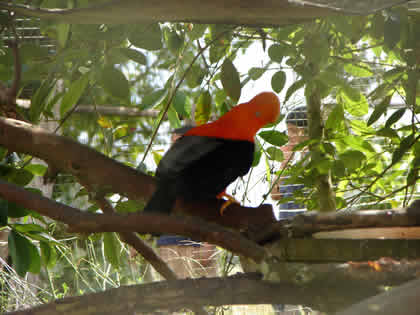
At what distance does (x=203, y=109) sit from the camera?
1.89 ft

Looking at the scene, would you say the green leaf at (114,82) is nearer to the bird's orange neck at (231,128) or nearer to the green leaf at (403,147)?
the bird's orange neck at (231,128)

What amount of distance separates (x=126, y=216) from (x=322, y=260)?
0.17 meters

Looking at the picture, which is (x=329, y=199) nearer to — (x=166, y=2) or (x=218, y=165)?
(x=218, y=165)

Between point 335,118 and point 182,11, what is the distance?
32 cm

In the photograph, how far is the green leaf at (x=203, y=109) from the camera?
1.86 feet

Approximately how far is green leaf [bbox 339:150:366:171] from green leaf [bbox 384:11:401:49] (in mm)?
166

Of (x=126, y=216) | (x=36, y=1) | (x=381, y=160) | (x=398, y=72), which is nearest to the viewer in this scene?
(x=126, y=216)

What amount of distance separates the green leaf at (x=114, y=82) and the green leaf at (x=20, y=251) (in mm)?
244

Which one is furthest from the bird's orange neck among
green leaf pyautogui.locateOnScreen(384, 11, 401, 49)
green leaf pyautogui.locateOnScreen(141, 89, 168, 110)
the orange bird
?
green leaf pyautogui.locateOnScreen(384, 11, 401, 49)

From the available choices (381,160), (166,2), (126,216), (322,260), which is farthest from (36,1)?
(381,160)

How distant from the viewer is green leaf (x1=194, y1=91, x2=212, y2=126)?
1.86 feet

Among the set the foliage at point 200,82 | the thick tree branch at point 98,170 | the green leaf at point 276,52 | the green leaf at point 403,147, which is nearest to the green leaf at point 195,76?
the foliage at point 200,82

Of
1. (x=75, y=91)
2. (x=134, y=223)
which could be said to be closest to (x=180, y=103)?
(x=75, y=91)

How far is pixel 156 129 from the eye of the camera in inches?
20.1
